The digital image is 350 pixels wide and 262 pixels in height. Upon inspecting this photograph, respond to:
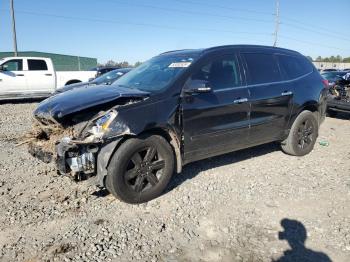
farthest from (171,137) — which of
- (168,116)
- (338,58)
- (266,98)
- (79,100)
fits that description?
(338,58)

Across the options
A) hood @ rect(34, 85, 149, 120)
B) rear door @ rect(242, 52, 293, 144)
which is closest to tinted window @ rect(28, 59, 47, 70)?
hood @ rect(34, 85, 149, 120)

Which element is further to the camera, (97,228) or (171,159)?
(171,159)

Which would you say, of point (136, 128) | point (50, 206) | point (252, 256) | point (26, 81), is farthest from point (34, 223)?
point (26, 81)

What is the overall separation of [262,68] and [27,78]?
11.5m

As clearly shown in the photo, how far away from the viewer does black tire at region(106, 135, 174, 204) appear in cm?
377

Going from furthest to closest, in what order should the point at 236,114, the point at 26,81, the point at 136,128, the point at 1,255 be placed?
the point at 26,81 < the point at 236,114 < the point at 136,128 < the point at 1,255

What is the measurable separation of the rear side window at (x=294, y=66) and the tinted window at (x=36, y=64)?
38.0ft

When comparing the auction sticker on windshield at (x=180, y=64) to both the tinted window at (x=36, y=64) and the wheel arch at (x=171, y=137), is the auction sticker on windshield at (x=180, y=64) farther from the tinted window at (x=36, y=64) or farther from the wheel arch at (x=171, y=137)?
the tinted window at (x=36, y=64)

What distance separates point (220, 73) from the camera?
4711 millimetres

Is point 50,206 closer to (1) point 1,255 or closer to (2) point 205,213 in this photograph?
(1) point 1,255

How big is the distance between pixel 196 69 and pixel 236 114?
36.2 inches

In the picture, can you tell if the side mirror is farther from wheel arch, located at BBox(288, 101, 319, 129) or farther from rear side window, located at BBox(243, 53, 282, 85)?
wheel arch, located at BBox(288, 101, 319, 129)

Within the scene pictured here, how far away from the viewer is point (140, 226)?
3566mm

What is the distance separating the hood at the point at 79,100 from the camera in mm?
3766
